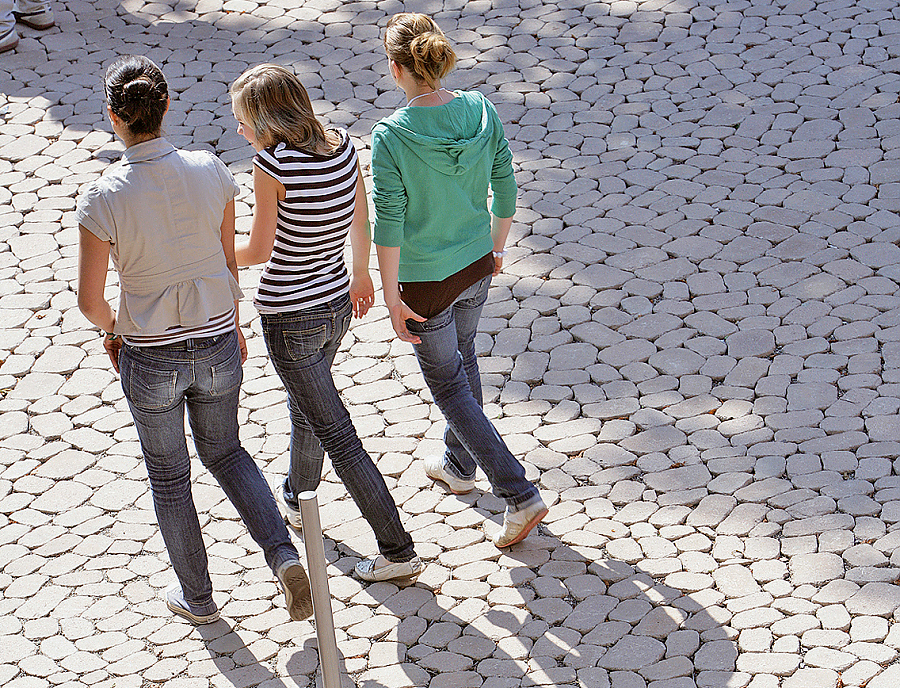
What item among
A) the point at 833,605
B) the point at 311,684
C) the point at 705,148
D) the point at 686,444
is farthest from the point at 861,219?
the point at 311,684

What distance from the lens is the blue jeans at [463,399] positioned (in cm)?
394

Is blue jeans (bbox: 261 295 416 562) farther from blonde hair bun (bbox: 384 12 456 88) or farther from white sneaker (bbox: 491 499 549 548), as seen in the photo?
blonde hair bun (bbox: 384 12 456 88)

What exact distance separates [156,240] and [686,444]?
2472 millimetres

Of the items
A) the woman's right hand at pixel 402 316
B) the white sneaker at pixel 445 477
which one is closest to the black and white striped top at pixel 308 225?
the woman's right hand at pixel 402 316

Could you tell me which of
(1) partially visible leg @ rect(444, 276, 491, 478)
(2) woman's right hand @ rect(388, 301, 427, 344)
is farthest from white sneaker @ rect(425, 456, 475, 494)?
(2) woman's right hand @ rect(388, 301, 427, 344)

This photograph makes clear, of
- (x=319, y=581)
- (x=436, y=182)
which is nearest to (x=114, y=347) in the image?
(x=436, y=182)

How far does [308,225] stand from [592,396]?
1.93 metres

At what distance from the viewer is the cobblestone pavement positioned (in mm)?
3791

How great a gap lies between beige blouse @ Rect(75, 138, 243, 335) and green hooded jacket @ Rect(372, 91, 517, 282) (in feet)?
1.76

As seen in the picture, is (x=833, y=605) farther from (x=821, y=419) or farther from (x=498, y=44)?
(x=498, y=44)

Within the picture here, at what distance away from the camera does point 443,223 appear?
3822 millimetres

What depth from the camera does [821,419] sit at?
4668 mm

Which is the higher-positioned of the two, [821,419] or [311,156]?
[311,156]

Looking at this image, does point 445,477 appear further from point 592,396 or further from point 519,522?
point 592,396
